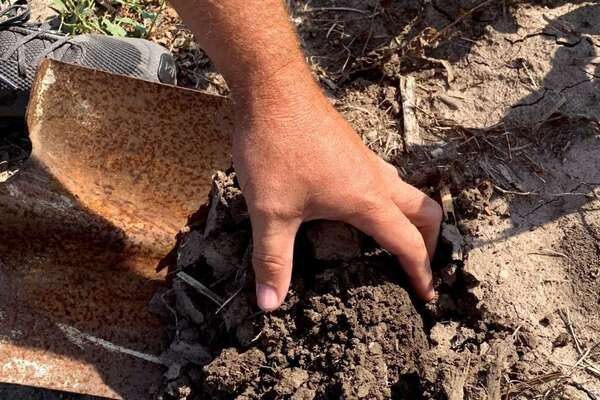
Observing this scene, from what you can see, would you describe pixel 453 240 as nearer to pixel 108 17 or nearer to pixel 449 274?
pixel 449 274

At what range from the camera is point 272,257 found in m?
1.57

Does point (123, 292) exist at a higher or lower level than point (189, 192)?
lower

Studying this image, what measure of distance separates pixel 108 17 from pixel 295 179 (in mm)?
1833

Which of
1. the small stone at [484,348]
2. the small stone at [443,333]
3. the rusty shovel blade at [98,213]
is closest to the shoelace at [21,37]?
the rusty shovel blade at [98,213]

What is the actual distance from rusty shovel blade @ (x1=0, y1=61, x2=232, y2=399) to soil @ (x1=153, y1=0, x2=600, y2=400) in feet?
0.48

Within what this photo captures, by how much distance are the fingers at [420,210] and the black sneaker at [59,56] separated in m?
1.24

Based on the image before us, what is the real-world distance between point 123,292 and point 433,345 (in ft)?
3.34

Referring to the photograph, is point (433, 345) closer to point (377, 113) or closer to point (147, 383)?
point (147, 383)

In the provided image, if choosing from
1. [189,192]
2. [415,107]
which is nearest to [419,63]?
[415,107]

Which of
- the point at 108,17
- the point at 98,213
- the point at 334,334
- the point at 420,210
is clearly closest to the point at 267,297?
the point at 334,334

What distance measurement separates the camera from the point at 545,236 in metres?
2.01

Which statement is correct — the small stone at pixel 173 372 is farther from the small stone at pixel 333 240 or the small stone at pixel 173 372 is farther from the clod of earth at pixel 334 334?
the small stone at pixel 333 240

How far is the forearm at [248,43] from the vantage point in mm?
1497

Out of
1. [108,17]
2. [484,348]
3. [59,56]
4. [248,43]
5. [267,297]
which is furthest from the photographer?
[108,17]
